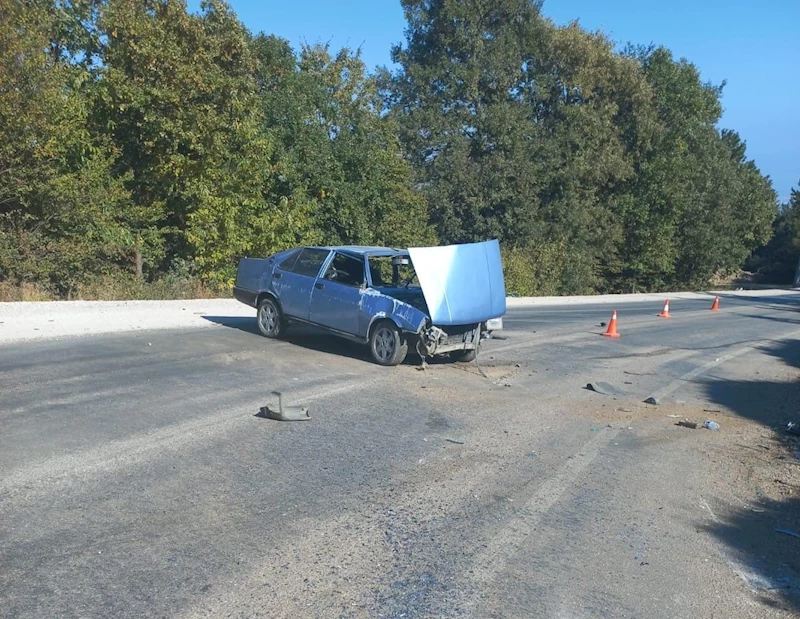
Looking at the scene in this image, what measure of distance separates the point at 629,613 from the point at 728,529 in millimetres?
1979

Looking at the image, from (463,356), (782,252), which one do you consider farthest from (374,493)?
(782,252)

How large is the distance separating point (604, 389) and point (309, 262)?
16.6 ft

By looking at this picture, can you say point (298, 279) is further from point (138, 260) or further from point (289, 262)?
point (138, 260)

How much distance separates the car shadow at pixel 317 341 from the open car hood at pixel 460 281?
1.27 meters

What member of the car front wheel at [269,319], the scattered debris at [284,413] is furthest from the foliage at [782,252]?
the scattered debris at [284,413]

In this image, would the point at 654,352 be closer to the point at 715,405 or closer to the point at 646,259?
the point at 715,405

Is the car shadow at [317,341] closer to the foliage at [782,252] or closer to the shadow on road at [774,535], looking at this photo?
the shadow on road at [774,535]

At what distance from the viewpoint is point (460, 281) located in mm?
11023

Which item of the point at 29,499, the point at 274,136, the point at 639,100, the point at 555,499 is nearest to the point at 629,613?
the point at 555,499

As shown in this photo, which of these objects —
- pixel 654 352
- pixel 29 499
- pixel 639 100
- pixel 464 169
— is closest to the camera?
pixel 29 499

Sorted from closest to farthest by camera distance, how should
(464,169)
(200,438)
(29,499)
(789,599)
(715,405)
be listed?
1. (789,599)
2. (29,499)
3. (200,438)
4. (715,405)
5. (464,169)

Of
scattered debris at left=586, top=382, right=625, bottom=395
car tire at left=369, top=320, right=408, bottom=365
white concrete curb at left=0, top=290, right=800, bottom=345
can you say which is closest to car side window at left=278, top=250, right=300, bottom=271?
car tire at left=369, top=320, right=408, bottom=365

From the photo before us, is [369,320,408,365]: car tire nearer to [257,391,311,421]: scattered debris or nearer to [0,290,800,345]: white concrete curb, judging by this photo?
[257,391,311,421]: scattered debris

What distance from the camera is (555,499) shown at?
6.20 metres
